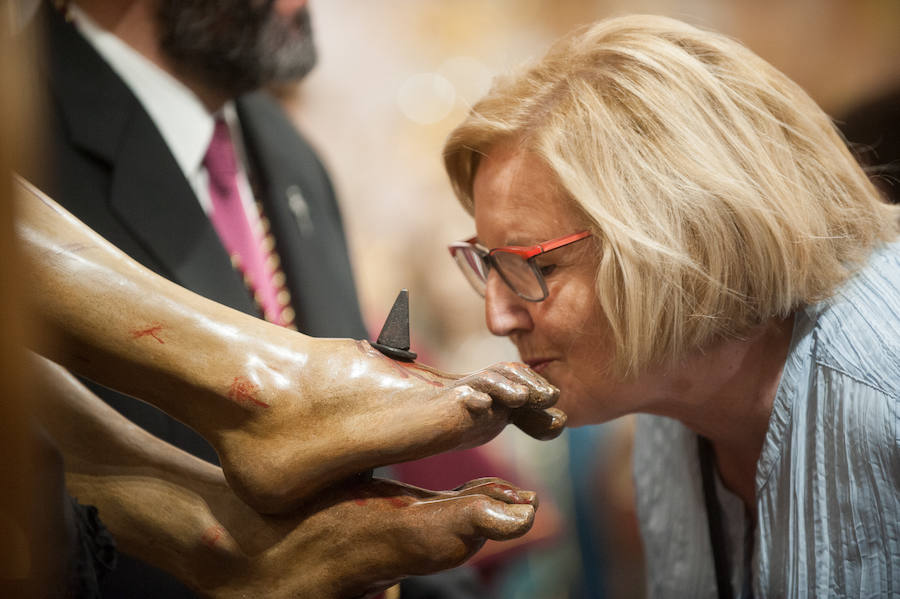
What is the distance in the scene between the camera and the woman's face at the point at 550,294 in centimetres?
92

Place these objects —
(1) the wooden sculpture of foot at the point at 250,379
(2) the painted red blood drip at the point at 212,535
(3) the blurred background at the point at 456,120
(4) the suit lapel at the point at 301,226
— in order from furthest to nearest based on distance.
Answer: (3) the blurred background at the point at 456,120 < (4) the suit lapel at the point at 301,226 < (2) the painted red blood drip at the point at 212,535 < (1) the wooden sculpture of foot at the point at 250,379

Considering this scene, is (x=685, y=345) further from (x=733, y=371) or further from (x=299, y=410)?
(x=299, y=410)

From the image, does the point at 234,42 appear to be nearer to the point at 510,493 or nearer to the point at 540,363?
the point at 540,363

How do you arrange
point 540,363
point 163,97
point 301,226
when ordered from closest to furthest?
point 540,363 → point 163,97 → point 301,226

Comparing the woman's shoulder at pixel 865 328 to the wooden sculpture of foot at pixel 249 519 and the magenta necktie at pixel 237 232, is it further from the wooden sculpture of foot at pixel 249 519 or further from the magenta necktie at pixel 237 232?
the magenta necktie at pixel 237 232

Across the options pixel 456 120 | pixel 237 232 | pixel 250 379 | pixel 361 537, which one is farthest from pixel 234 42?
pixel 456 120

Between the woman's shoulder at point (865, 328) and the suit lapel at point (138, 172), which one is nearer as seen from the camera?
the woman's shoulder at point (865, 328)

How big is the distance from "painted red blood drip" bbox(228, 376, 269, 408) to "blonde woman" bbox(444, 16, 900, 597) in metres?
0.39

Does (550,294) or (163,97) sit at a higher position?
(163,97)

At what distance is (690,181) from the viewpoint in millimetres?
866

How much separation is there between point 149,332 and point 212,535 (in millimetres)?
231

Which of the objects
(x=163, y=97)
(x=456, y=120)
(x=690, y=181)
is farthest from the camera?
(x=456, y=120)

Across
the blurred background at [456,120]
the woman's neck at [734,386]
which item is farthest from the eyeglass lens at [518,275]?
the blurred background at [456,120]

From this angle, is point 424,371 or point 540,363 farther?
point 540,363
